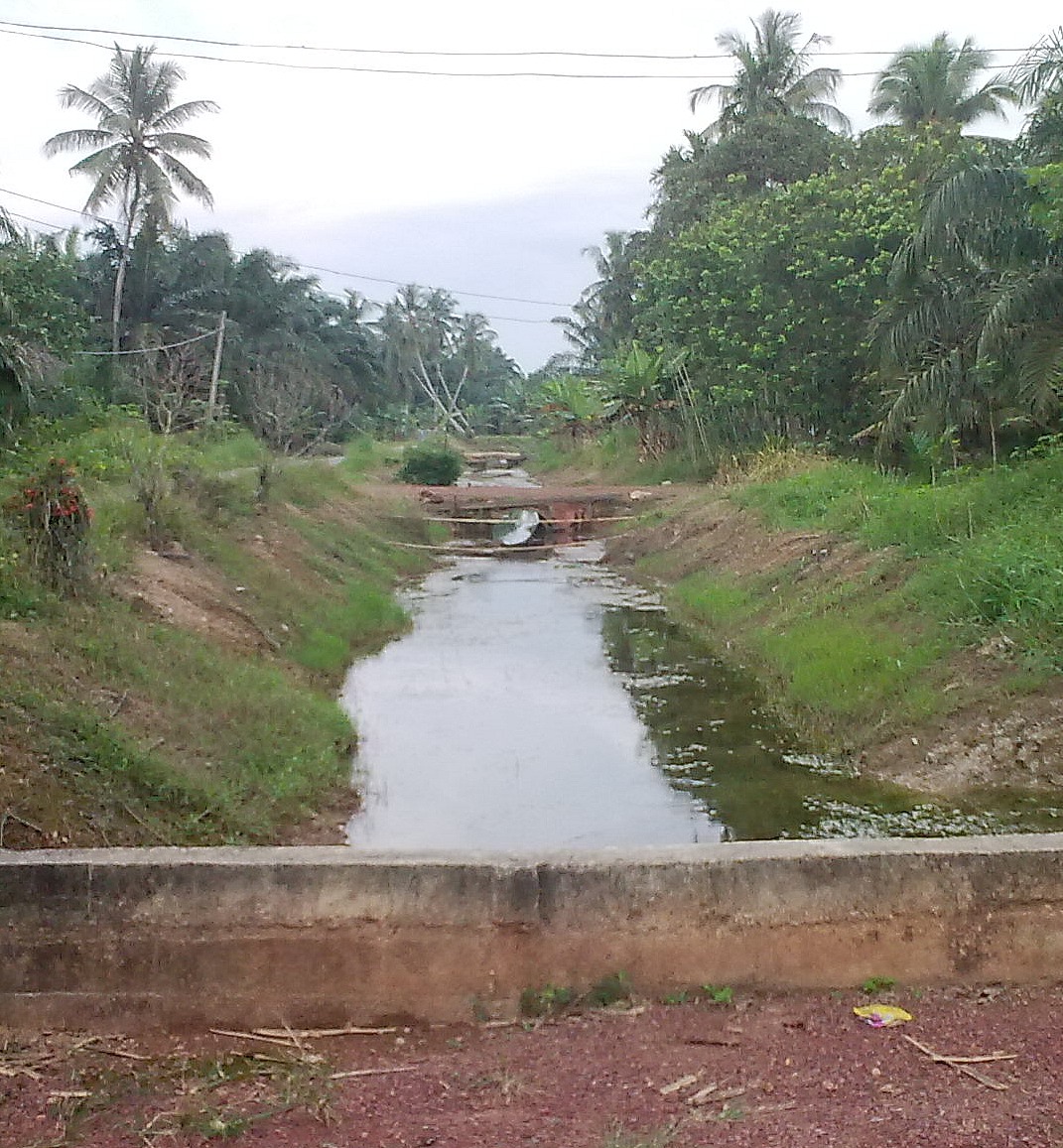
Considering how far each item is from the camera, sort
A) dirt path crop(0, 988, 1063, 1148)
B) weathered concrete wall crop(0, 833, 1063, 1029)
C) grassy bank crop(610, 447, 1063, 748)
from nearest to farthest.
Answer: dirt path crop(0, 988, 1063, 1148) → weathered concrete wall crop(0, 833, 1063, 1029) → grassy bank crop(610, 447, 1063, 748)

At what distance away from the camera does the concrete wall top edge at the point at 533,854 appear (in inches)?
152

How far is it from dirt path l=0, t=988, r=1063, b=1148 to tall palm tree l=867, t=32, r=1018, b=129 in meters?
33.0

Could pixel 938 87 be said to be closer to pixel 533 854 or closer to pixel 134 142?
pixel 134 142

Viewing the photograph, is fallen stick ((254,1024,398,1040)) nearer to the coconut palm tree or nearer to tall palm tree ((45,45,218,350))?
the coconut palm tree

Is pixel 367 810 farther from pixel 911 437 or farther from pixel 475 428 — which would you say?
pixel 475 428

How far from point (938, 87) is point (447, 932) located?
113ft

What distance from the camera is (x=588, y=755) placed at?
973cm

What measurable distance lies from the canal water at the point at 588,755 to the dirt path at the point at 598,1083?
1692 mm

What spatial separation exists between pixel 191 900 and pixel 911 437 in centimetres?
1809

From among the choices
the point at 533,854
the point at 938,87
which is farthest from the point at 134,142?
the point at 533,854

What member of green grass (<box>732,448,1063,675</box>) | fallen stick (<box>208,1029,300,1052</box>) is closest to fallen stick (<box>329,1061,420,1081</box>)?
fallen stick (<box>208,1029,300,1052</box>)

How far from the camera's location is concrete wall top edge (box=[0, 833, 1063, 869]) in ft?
12.7

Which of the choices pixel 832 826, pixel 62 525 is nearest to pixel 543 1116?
pixel 832 826

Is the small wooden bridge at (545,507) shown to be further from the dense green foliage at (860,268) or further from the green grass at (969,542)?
the green grass at (969,542)
